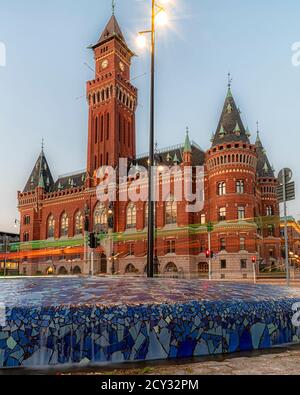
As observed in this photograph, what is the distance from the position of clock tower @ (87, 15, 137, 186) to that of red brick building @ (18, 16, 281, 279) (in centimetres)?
19

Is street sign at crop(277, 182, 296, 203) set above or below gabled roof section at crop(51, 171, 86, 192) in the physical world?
below

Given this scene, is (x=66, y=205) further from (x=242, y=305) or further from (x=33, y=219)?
(x=242, y=305)

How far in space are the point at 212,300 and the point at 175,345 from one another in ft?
3.43

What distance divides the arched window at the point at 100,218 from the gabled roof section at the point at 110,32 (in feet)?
105

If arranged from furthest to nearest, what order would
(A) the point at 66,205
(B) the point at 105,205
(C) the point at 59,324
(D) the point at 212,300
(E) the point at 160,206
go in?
1. (A) the point at 66,205
2. (B) the point at 105,205
3. (E) the point at 160,206
4. (D) the point at 212,300
5. (C) the point at 59,324

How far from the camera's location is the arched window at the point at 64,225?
69312 mm

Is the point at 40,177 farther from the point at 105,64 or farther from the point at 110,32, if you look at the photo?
the point at 110,32

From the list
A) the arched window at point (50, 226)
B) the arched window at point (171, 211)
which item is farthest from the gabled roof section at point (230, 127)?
the arched window at point (50, 226)

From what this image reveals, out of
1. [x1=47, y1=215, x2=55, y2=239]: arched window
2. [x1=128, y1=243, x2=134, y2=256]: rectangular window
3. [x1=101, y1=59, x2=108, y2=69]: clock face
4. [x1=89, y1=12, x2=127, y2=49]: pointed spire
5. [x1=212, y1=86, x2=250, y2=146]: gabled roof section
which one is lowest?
[x1=128, y1=243, x2=134, y2=256]: rectangular window

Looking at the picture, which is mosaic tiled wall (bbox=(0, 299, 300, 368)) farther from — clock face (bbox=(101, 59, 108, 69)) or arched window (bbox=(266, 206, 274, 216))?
clock face (bbox=(101, 59, 108, 69))

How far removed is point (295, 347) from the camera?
618 centimetres

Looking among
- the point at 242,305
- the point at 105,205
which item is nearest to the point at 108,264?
the point at 105,205

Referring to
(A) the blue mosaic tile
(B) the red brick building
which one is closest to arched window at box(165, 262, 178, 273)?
(B) the red brick building

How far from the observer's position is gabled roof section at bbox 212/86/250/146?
51000mm
